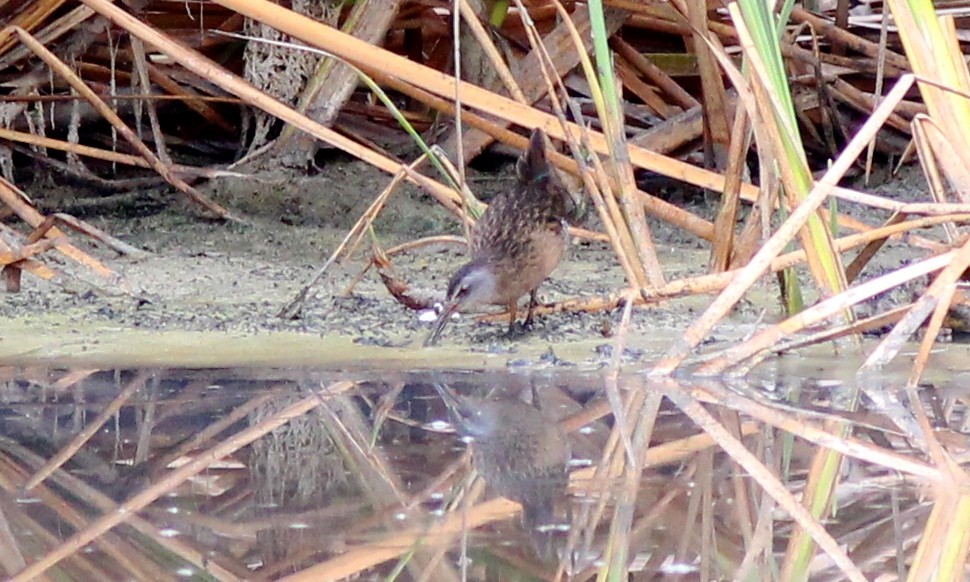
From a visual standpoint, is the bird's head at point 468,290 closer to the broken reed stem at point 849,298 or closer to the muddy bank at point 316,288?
the muddy bank at point 316,288

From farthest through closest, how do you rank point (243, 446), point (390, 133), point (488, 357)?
point (390, 133), point (488, 357), point (243, 446)

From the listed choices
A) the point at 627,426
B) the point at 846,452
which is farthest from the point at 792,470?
the point at 627,426

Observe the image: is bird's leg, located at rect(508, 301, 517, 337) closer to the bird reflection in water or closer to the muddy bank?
the muddy bank

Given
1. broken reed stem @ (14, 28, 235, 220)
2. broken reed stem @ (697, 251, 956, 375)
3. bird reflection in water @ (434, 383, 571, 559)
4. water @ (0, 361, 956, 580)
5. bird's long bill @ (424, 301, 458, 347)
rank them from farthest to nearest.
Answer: broken reed stem @ (14, 28, 235, 220) < bird's long bill @ (424, 301, 458, 347) < broken reed stem @ (697, 251, 956, 375) < bird reflection in water @ (434, 383, 571, 559) < water @ (0, 361, 956, 580)

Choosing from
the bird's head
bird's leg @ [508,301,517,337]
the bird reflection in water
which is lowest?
the bird reflection in water

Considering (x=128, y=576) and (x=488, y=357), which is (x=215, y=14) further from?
(x=128, y=576)

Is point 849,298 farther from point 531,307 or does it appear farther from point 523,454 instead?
point 531,307

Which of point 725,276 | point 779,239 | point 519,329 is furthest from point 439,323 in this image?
point 779,239

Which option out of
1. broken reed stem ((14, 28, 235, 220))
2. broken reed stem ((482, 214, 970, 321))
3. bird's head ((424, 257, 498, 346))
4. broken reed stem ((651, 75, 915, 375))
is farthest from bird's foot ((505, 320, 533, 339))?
broken reed stem ((14, 28, 235, 220))
